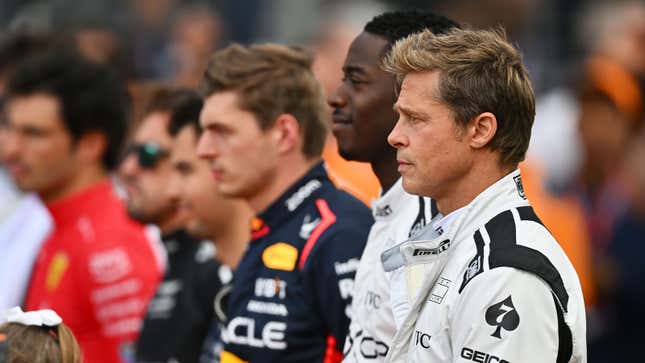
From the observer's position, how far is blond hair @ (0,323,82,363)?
151 inches

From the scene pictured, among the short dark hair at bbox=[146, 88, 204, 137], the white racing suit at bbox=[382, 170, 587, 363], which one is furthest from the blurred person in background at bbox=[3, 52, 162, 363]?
the white racing suit at bbox=[382, 170, 587, 363]

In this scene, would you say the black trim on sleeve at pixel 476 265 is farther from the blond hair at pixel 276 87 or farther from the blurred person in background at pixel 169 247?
the blurred person in background at pixel 169 247

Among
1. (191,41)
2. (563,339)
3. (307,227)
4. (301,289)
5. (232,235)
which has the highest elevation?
(563,339)

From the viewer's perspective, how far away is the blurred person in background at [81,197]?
697cm

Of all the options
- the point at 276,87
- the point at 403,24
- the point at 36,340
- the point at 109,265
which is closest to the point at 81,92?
the point at 109,265

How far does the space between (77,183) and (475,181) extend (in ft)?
14.4

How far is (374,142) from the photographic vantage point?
15.7 ft

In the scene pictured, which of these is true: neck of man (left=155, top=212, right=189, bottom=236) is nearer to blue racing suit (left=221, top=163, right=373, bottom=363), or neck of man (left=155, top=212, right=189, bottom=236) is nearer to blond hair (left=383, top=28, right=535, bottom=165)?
blue racing suit (left=221, top=163, right=373, bottom=363)

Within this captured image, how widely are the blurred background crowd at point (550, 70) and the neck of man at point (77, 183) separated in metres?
0.51

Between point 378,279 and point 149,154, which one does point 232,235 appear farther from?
point 378,279

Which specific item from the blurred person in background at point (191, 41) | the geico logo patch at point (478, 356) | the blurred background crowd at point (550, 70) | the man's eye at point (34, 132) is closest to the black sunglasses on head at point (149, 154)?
the blurred background crowd at point (550, 70)

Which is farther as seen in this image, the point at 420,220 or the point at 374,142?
the point at 374,142

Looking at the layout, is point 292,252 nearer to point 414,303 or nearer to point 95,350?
point 414,303

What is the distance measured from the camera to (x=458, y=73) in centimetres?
385
